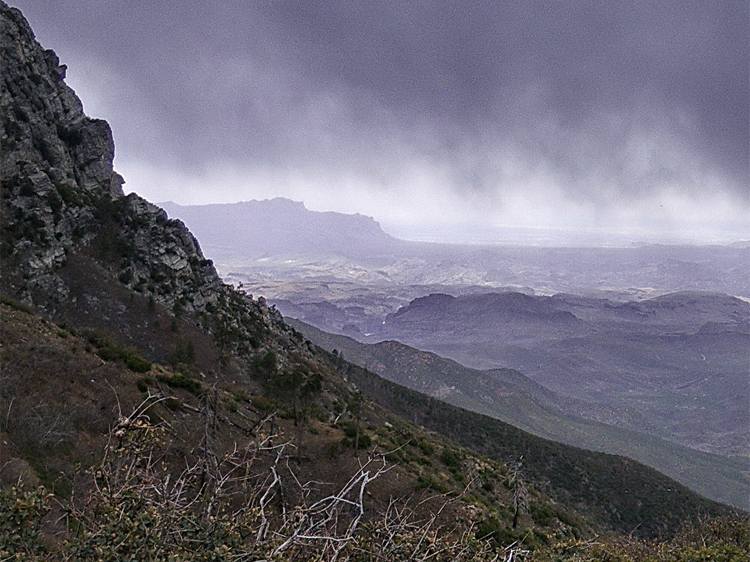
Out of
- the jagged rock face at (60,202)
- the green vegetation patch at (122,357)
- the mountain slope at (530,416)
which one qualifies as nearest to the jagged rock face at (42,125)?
the jagged rock face at (60,202)

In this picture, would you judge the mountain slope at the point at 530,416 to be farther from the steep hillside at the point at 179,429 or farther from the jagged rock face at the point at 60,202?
the jagged rock face at the point at 60,202

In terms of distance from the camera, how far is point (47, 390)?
13766 mm

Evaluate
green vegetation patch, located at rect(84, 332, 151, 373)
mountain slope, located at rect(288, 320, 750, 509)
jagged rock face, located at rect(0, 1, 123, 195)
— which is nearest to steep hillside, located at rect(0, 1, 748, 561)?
green vegetation patch, located at rect(84, 332, 151, 373)

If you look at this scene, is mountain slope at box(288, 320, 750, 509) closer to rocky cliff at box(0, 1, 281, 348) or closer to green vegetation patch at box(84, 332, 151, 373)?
rocky cliff at box(0, 1, 281, 348)

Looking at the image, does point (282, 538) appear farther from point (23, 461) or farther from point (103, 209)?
point (103, 209)

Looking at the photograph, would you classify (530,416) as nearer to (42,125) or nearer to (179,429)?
(42,125)

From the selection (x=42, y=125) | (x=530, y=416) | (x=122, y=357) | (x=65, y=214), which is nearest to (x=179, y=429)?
(x=122, y=357)

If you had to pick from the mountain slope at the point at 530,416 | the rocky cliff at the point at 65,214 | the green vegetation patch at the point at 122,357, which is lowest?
the mountain slope at the point at 530,416

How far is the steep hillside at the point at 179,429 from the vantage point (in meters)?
4.00

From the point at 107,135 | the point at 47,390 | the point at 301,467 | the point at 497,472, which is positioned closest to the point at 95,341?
the point at 47,390

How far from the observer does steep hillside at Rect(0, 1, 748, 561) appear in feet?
13.1

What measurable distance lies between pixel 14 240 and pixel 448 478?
33.6 m

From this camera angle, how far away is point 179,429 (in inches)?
571

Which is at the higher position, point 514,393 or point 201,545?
point 201,545
